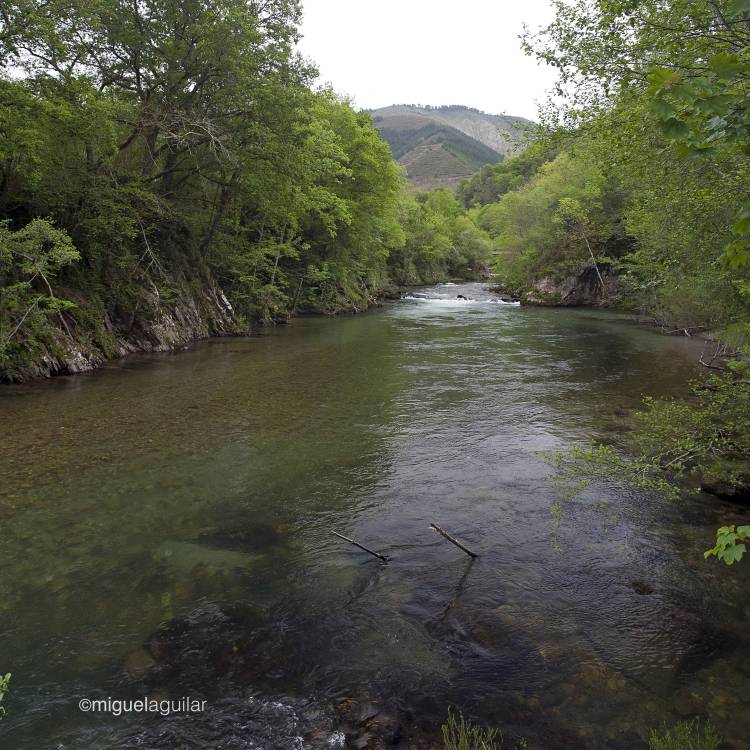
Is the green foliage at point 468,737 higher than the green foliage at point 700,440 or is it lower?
lower

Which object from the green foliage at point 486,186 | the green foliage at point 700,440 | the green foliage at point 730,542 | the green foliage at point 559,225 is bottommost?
the green foliage at point 700,440

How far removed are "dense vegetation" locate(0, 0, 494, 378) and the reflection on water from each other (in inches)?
258

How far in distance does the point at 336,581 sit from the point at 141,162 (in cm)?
2546

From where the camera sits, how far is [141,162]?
25297mm

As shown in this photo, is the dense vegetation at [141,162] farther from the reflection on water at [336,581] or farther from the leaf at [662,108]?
the leaf at [662,108]

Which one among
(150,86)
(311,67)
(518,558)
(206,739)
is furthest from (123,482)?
(311,67)

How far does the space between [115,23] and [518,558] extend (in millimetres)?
25909

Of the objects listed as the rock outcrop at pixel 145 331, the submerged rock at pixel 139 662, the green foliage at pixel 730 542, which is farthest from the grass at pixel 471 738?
the rock outcrop at pixel 145 331

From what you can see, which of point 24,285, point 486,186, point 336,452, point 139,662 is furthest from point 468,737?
point 486,186

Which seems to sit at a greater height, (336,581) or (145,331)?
(145,331)

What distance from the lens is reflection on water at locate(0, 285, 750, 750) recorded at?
4781mm

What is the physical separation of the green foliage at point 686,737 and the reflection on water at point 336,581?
14cm

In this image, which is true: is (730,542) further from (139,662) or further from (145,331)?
(145,331)

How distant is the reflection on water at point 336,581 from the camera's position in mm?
4781
